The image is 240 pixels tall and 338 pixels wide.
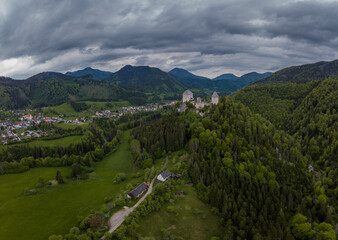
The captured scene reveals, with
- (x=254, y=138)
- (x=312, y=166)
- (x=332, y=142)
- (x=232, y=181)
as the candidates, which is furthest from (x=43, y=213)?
(x=332, y=142)

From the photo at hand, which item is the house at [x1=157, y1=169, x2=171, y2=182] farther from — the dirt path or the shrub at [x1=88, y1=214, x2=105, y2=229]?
the shrub at [x1=88, y1=214, x2=105, y2=229]

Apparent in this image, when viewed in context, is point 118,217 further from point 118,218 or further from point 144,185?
point 144,185

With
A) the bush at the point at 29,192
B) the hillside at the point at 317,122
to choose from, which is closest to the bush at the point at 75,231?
the bush at the point at 29,192

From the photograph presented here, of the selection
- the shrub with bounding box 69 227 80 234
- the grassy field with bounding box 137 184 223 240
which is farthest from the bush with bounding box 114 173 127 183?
the shrub with bounding box 69 227 80 234

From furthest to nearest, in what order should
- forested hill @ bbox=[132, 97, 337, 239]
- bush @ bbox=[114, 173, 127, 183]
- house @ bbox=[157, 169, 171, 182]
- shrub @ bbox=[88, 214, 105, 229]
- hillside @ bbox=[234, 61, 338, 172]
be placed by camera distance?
hillside @ bbox=[234, 61, 338, 172]
bush @ bbox=[114, 173, 127, 183]
house @ bbox=[157, 169, 171, 182]
forested hill @ bbox=[132, 97, 337, 239]
shrub @ bbox=[88, 214, 105, 229]

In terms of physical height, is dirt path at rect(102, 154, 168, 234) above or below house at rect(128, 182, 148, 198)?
below

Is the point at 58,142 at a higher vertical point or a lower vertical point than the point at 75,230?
higher

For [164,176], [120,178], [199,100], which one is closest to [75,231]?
[164,176]
